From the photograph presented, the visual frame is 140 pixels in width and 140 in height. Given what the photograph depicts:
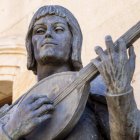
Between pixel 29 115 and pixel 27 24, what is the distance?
2156 millimetres

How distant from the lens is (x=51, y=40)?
2256mm

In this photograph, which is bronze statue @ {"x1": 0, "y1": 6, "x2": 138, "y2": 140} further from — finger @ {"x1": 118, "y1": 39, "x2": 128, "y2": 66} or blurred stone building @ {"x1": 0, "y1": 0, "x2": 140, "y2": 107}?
blurred stone building @ {"x1": 0, "y1": 0, "x2": 140, "y2": 107}

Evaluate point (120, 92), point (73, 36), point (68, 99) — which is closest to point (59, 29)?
point (73, 36)

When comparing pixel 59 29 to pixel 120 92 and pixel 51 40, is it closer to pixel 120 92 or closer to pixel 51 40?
pixel 51 40

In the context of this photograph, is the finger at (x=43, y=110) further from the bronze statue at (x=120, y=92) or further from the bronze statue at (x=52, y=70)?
the bronze statue at (x=120, y=92)

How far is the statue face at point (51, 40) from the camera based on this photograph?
7.38 ft

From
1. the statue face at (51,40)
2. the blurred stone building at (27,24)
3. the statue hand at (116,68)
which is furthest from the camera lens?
the blurred stone building at (27,24)

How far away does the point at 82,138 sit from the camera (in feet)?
6.85

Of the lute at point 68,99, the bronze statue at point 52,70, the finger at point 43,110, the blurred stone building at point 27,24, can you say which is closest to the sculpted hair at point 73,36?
the bronze statue at point 52,70

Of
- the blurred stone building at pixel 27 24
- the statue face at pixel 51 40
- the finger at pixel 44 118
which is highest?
the blurred stone building at pixel 27 24

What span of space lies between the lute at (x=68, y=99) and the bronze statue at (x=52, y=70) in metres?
0.02

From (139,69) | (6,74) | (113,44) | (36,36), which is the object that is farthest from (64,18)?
(6,74)

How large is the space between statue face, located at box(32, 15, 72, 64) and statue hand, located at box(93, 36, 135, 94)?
9.7 inches

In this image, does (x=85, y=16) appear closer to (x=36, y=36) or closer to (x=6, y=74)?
(x=6, y=74)
